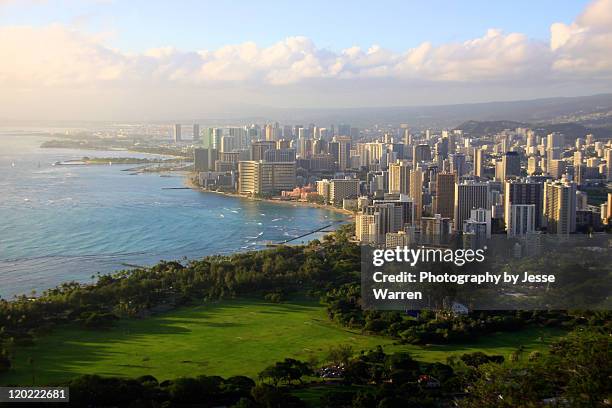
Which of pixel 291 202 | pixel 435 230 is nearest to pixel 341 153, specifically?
pixel 291 202

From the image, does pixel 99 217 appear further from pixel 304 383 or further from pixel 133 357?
pixel 304 383

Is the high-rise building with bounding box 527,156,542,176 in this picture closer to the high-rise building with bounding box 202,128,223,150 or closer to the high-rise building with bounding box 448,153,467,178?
the high-rise building with bounding box 448,153,467,178

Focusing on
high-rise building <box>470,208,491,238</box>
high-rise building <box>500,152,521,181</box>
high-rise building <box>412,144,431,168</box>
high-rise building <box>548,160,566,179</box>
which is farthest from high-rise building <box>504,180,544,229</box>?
high-rise building <box>412,144,431,168</box>

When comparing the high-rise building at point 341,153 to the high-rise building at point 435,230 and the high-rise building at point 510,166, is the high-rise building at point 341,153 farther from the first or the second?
the high-rise building at point 435,230

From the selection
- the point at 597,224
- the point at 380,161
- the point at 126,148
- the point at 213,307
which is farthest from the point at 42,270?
the point at 126,148

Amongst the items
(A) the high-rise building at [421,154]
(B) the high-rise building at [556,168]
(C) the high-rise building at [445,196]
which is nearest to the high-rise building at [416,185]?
(C) the high-rise building at [445,196]

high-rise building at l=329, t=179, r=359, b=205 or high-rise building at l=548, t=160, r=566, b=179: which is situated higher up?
high-rise building at l=548, t=160, r=566, b=179

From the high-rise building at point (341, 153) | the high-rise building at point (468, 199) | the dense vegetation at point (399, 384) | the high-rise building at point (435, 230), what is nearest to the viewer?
the dense vegetation at point (399, 384)
